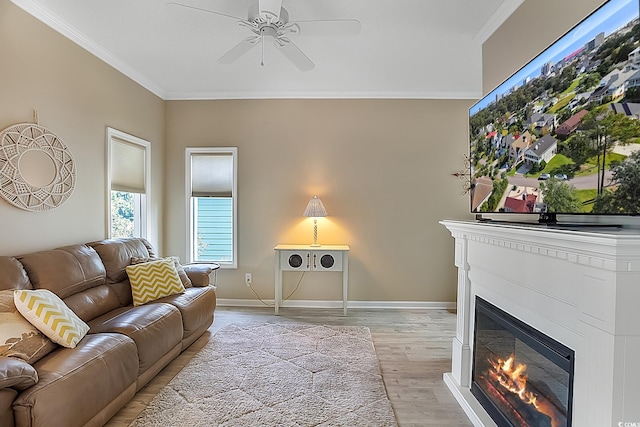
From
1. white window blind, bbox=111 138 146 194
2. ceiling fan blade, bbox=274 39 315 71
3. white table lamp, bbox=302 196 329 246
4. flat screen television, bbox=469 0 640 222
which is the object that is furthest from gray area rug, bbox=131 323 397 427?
ceiling fan blade, bbox=274 39 315 71

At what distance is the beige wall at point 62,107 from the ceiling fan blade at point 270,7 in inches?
69.5

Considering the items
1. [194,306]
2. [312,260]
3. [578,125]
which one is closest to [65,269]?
[194,306]

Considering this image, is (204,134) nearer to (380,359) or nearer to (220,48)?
(220,48)

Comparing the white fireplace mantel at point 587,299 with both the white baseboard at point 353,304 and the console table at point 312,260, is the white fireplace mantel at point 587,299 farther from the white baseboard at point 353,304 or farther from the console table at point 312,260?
the white baseboard at point 353,304

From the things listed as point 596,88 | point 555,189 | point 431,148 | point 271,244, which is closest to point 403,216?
point 431,148

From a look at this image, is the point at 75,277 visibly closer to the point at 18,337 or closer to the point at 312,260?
the point at 18,337

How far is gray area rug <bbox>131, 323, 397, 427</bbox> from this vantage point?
2.05 m

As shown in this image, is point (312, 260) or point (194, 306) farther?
point (312, 260)

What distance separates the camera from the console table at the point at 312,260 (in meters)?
4.10

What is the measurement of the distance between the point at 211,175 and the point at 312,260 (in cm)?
173

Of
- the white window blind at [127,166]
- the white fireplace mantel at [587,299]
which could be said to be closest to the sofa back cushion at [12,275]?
the white window blind at [127,166]

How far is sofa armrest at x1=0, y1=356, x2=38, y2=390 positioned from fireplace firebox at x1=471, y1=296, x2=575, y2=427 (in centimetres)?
227

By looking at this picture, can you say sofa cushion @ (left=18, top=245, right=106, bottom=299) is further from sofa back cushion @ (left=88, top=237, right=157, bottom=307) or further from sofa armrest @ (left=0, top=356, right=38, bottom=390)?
sofa armrest @ (left=0, top=356, right=38, bottom=390)

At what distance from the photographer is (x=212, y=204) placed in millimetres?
4539
